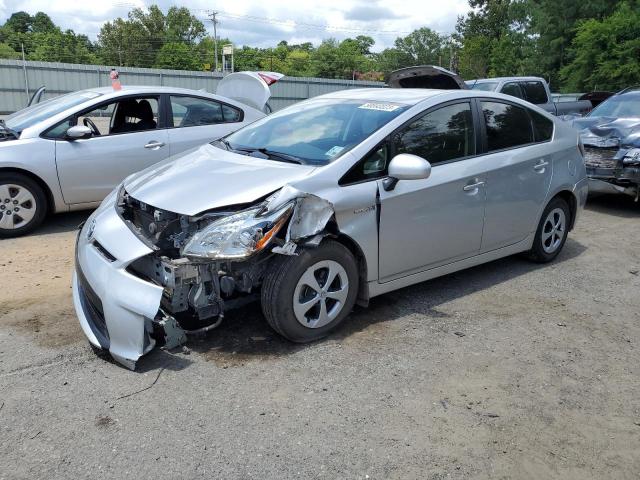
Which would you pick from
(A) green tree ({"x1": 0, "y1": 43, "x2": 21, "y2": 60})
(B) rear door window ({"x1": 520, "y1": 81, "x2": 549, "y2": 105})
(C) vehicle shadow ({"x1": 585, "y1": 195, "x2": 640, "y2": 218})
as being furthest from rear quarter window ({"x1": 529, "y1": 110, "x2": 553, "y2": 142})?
(A) green tree ({"x1": 0, "y1": 43, "x2": 21, "y2": 60})

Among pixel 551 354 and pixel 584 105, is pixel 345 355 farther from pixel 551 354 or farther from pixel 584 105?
pixel 584 105

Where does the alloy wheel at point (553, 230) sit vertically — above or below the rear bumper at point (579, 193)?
below

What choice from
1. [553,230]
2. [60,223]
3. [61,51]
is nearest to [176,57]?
[61,51]

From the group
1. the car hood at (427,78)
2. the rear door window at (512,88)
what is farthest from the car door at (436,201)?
the rear door window at (512,88)

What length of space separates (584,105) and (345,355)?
12273mm

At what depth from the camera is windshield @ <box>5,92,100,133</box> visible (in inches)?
258

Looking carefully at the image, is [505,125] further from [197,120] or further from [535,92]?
[535,92]

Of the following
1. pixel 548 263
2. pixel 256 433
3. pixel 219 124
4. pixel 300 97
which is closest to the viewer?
pixel 256 433

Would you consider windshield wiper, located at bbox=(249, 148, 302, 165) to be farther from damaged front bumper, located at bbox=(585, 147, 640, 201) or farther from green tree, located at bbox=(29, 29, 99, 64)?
green tree, located at bbox=(29, 29, 99, 64)

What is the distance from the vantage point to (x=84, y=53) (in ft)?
225

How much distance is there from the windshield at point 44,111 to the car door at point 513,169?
4.46m

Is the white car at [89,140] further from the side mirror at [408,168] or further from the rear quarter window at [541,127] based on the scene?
the side mirror at [408,168]

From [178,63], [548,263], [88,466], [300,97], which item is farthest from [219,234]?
[178,63]

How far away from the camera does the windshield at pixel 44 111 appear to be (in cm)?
654
